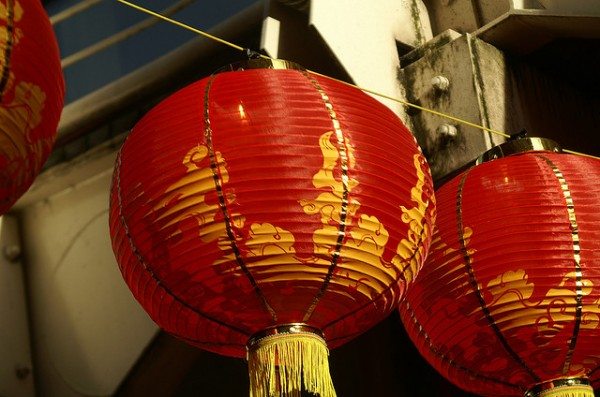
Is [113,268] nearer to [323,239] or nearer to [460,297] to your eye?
[460,297]

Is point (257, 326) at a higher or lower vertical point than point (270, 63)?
lower

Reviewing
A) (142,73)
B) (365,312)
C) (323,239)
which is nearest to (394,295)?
(365,312)

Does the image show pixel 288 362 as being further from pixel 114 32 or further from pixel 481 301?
pixel 114 32

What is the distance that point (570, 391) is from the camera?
14.2 ft

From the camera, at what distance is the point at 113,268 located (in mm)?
6680

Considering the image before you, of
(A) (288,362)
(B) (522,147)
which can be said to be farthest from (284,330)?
(B) (522,147)

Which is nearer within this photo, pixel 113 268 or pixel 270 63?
pixel 270 63

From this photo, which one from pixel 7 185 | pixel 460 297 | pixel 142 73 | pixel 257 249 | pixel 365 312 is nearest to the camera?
pixel 7 185

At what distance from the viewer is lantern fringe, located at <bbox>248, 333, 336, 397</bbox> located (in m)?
3.73

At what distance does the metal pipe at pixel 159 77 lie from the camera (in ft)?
20.5

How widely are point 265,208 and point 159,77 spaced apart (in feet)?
9.95

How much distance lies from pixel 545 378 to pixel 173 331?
1.24 metres

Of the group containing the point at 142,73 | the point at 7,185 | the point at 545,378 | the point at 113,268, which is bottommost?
the point at 545,378

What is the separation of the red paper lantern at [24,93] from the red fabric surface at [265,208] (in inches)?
19.5
